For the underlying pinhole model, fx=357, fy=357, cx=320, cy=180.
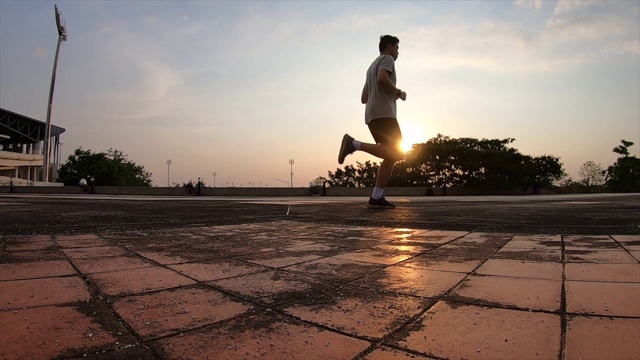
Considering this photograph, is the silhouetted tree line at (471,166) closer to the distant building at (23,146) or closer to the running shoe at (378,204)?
the running shoe at (378,204)

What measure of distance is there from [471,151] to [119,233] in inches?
1462

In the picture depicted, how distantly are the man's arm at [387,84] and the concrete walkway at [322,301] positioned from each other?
110 inches

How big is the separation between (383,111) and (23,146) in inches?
3569

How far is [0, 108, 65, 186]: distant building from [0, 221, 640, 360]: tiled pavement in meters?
73.1

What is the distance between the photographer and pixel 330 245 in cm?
257

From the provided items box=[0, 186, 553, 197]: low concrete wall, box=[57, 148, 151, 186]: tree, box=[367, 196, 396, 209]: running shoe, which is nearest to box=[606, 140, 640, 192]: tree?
box=[0, 186, 553, 197]: low concrete wall

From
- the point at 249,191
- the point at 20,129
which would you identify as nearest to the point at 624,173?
the point at 249,191

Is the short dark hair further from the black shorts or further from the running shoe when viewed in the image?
the running shoe

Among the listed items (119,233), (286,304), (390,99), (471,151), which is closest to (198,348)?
(286,304)

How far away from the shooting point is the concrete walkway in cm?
95

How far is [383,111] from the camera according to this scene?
4.82 m

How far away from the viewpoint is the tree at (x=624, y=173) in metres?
42.4

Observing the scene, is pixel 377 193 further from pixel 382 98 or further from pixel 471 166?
pixel 471 166

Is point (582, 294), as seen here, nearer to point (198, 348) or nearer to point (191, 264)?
point (198, 348)
